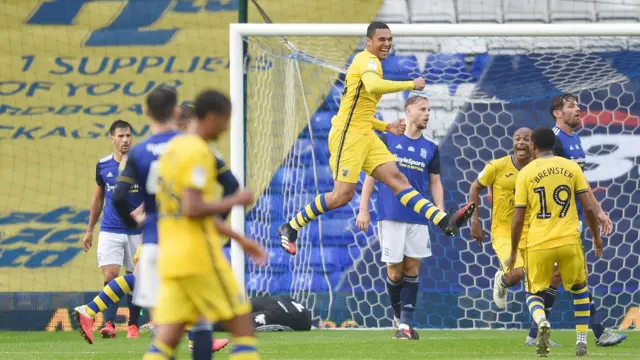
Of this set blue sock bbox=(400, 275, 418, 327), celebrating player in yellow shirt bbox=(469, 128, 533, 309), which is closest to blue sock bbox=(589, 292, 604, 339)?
celebrating player in yellow shirt bbox=(469, 128, 533, 309)

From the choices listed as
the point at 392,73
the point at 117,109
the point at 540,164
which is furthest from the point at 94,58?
the point at 540,164

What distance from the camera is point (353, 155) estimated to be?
8.62 meters

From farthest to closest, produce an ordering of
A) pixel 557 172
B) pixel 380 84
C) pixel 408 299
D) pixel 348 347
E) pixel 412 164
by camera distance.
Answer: pixel 412 164
pixel 408 299
pixel 348 347
pixel 380 84
pixel 557 172

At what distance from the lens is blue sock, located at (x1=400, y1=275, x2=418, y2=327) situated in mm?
9633

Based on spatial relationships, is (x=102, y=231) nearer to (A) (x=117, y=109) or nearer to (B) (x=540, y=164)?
(A) (x=117, y=109)

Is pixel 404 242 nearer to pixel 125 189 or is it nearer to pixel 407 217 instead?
pixel 407 217

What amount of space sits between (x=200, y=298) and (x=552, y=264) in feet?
12.5

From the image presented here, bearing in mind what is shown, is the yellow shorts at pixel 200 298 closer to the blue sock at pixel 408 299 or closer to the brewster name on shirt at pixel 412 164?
the blue sock at pixel 408 299

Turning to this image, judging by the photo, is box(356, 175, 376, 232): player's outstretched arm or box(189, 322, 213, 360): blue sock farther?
box(356, 175, 376, 232): player's outstretched arm

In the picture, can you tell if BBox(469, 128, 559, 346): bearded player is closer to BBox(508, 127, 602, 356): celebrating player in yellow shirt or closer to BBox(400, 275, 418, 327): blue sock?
BBox(400, 275, 418, 327): blue sock

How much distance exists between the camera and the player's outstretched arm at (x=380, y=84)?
320 inches

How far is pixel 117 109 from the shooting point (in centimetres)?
1267

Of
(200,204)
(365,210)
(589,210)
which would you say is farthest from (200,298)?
(365,210)

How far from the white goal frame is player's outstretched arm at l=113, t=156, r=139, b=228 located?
4049 millimetres
